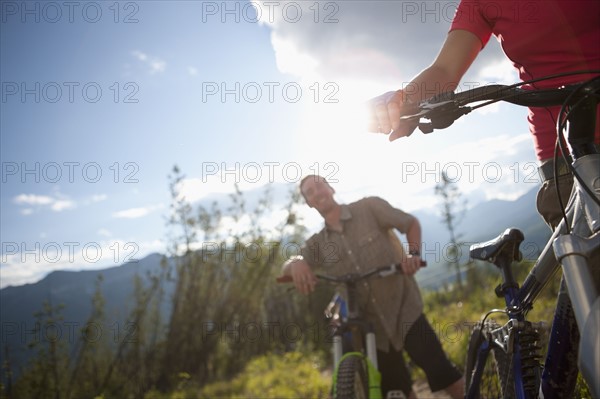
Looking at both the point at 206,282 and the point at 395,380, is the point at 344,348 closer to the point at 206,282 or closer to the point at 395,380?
the point at 395,380

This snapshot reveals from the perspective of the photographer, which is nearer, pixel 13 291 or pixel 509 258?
pixel 509 258

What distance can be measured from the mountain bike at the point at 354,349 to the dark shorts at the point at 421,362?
18.4 inches

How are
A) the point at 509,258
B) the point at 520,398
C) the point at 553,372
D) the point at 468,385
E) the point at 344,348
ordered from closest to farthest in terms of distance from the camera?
the point at 553,372, the point at 520,398, the point at 509,258, the point at 468,385, the point at 344,348

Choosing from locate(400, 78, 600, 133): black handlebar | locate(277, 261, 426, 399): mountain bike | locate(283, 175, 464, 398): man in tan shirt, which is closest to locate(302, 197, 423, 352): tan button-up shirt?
locate(283, 175, 464, 398): man in tan shirt

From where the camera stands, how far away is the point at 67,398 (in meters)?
8.14

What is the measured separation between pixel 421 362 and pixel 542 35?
261 centimetres

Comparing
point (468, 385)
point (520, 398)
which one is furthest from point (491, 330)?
point (520, 398)

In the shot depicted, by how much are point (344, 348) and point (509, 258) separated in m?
1.65

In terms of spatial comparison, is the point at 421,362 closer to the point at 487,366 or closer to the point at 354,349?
the point at 354,349

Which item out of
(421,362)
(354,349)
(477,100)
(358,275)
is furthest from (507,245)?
(421,362)

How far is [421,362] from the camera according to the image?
Result: 3416 millimetres

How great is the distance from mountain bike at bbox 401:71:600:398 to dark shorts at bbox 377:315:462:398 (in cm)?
125

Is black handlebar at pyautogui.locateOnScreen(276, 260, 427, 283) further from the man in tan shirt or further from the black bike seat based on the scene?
the black bike seat

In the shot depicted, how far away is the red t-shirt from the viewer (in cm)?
162
